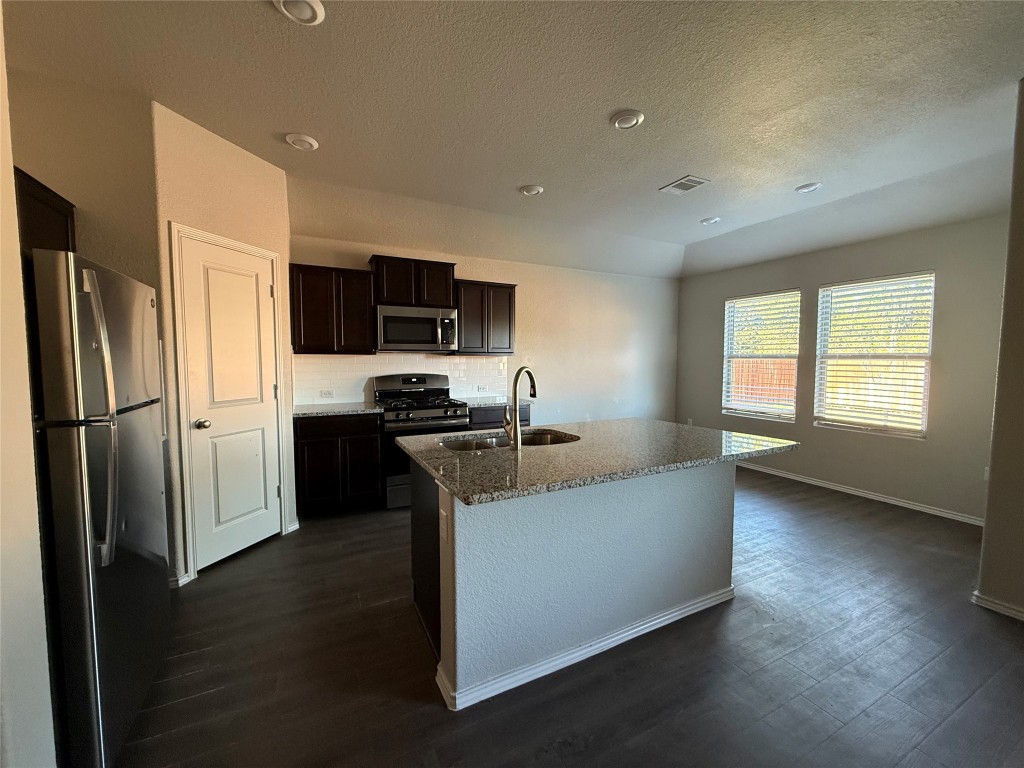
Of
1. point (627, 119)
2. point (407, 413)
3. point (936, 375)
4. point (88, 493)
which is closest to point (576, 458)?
point (88, 493)

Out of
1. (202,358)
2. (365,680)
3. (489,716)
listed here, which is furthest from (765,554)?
(202,358)

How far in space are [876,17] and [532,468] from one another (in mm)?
2329

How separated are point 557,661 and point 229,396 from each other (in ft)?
8.59

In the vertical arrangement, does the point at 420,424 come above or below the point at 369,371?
below

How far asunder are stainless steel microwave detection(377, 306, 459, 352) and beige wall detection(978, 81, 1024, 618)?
3.96 metres

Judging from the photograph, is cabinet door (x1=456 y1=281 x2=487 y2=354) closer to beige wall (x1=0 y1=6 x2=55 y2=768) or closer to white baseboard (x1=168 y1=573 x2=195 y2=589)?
white baseboard (x1=168 y1=573 x2=195 y2=589)

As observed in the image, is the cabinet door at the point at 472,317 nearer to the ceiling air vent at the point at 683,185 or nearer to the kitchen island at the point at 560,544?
the ceiling air vent at the point at 683,185

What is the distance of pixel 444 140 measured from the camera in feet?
8.46

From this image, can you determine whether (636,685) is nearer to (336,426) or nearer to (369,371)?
(336,426)

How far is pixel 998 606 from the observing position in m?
2.20

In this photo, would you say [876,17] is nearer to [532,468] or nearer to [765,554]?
[532,468]

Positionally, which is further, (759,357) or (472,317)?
(759,357)

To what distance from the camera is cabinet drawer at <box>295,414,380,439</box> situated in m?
3.39

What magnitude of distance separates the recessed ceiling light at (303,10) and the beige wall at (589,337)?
262 centimetres
